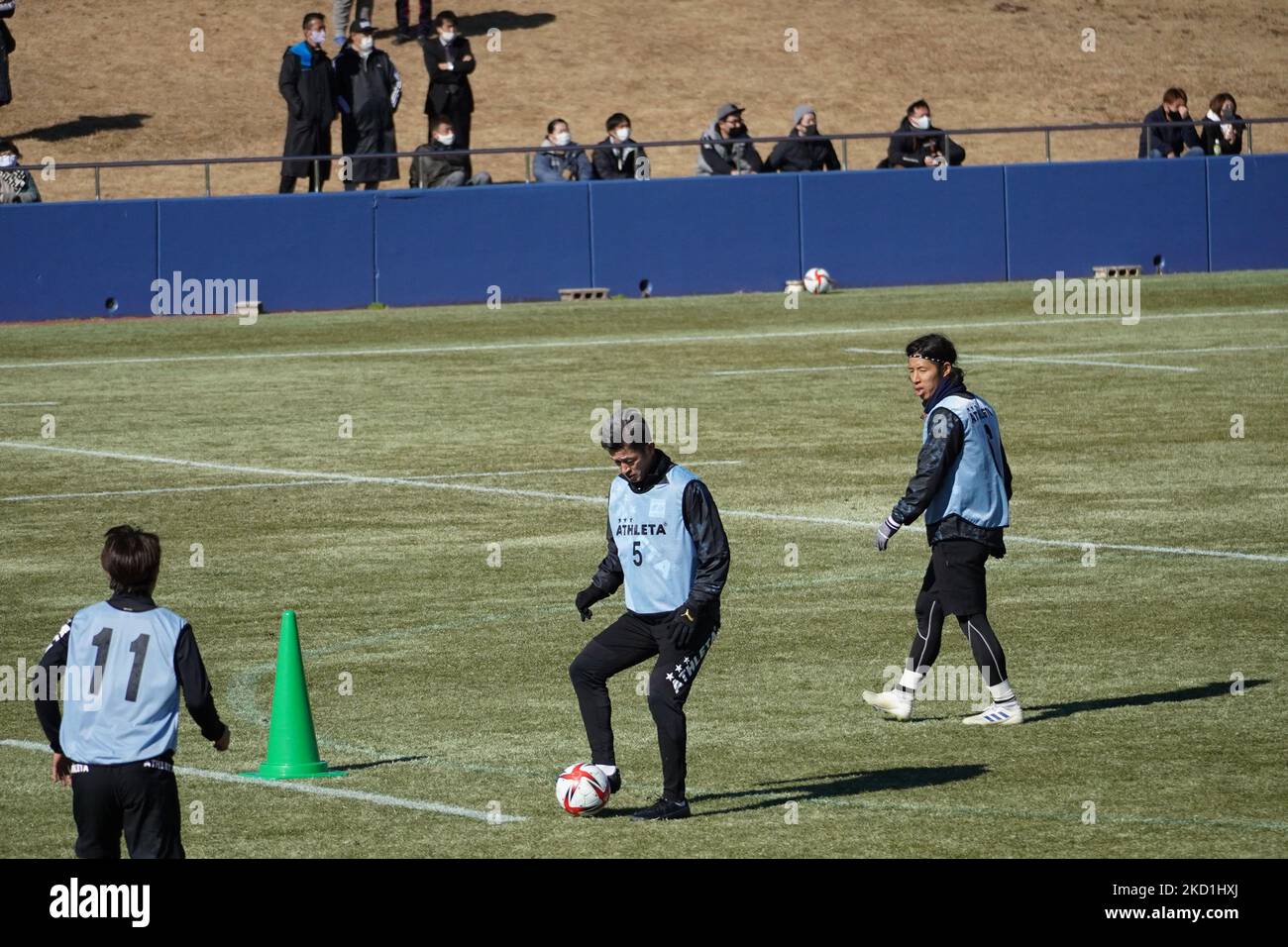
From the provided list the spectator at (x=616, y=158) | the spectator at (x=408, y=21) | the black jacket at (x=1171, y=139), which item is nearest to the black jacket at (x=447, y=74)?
the spectator at (x=616, y=158)

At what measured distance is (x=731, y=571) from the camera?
16.6 metres

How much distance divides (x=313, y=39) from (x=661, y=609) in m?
29.0

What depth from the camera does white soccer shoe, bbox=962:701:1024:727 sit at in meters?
11.6

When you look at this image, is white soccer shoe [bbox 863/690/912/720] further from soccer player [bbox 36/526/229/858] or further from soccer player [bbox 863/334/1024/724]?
soccer player [bbox 36/526/229/858]

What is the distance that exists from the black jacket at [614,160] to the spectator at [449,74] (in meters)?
2.68

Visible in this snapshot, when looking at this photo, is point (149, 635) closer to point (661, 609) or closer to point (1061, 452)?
point (661, 609)

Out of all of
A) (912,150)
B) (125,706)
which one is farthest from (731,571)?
(912,150)

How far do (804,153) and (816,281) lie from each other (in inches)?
95.2

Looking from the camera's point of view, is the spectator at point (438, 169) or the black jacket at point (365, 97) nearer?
the spectator at point (438, 169)

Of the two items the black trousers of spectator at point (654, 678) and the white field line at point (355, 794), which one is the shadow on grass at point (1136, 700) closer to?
the black trousers of spectator at point (654, 678)

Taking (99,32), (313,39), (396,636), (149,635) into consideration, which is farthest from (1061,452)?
(99,32)

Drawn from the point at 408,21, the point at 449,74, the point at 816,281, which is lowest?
the point at 816,281

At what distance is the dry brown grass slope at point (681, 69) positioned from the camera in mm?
58562

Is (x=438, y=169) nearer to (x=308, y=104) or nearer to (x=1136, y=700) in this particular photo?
(x=308, y=104)
